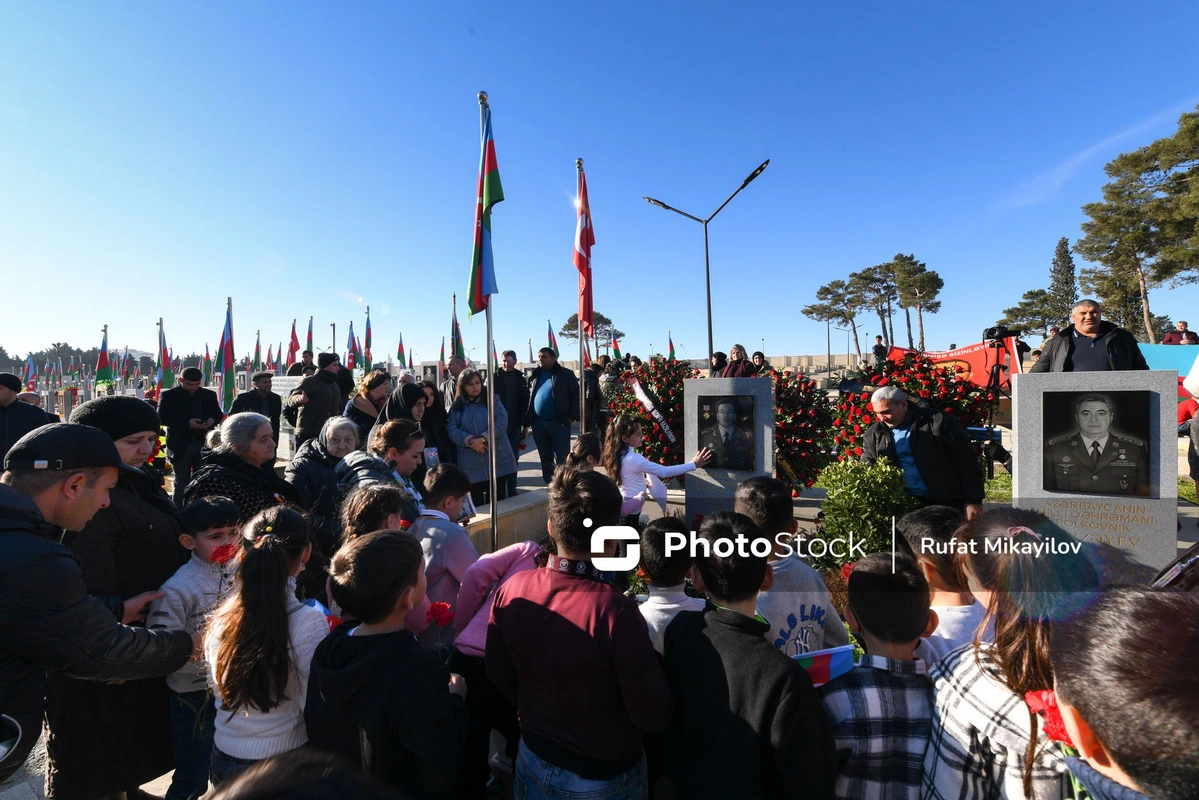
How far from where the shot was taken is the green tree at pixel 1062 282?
166 ft

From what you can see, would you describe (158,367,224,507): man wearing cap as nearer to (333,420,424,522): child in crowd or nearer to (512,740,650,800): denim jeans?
(333,420,424,522): child in crowd

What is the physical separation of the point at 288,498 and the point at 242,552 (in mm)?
1373

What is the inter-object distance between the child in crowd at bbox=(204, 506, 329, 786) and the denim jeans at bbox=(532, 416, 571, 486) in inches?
219

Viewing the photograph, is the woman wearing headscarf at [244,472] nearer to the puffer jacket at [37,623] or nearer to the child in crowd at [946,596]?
the puffer jacket at [37,623]

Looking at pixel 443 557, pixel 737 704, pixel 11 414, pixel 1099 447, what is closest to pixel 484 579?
pixel 443 557

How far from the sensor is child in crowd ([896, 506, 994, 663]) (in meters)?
2.07

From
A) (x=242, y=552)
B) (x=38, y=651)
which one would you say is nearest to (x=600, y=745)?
(x=242, y=552)

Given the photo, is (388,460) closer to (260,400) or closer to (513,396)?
(513,396)

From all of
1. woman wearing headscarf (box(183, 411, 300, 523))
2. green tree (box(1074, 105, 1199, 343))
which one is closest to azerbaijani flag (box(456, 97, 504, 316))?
woman wearing headscarf (box(183, 411, 300, 523))

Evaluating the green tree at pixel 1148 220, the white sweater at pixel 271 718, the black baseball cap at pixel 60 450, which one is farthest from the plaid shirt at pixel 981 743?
the green tree at pixel 1148 220

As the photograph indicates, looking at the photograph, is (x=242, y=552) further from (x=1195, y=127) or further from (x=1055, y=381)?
(x=1195, y=127)

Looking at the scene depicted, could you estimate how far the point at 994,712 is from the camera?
140 centimetres

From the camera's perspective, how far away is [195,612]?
2.29 meters

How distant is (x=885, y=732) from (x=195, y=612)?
2497mm
